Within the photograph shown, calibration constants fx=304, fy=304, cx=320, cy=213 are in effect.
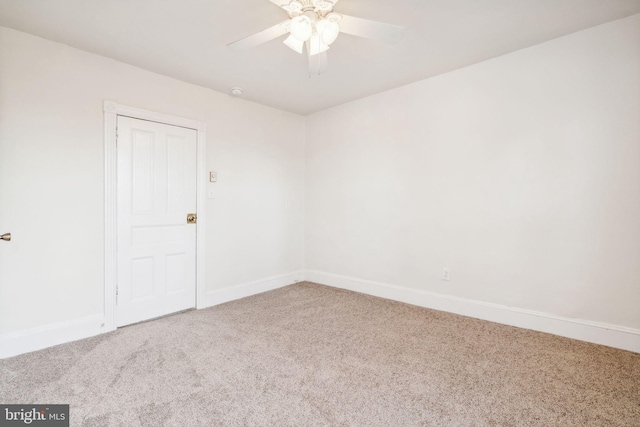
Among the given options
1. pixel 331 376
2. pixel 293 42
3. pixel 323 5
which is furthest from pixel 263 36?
pixel 331 376

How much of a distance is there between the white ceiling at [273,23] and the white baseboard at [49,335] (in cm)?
231

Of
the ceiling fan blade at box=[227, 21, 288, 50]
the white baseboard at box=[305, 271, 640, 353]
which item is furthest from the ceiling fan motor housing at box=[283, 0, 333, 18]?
the white baseboard at box=[305, 271, 640, 353]

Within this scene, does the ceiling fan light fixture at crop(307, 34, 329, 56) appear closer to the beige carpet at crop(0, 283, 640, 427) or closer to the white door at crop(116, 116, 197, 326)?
the white door at crop(116, 116, 197, 326)

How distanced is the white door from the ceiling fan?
1.58m

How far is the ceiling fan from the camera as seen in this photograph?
1.78 m

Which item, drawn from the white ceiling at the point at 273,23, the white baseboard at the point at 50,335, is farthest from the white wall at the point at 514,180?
the white baseboard at the point at 50,335

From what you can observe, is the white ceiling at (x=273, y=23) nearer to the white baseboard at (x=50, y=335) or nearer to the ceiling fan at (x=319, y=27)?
the ceiling fan at (x=319, y=27)

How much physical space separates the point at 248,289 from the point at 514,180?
10.4 feet

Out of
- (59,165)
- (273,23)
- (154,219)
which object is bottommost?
(154,219)

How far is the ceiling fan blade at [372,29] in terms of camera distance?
1761 millimetres

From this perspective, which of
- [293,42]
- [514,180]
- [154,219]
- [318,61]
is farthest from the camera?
[154,219]

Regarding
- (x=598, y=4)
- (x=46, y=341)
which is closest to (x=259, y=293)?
(x=46, y=341)

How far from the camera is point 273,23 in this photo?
2.28 metres

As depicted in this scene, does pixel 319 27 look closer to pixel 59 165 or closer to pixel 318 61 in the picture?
pixel 318 61
